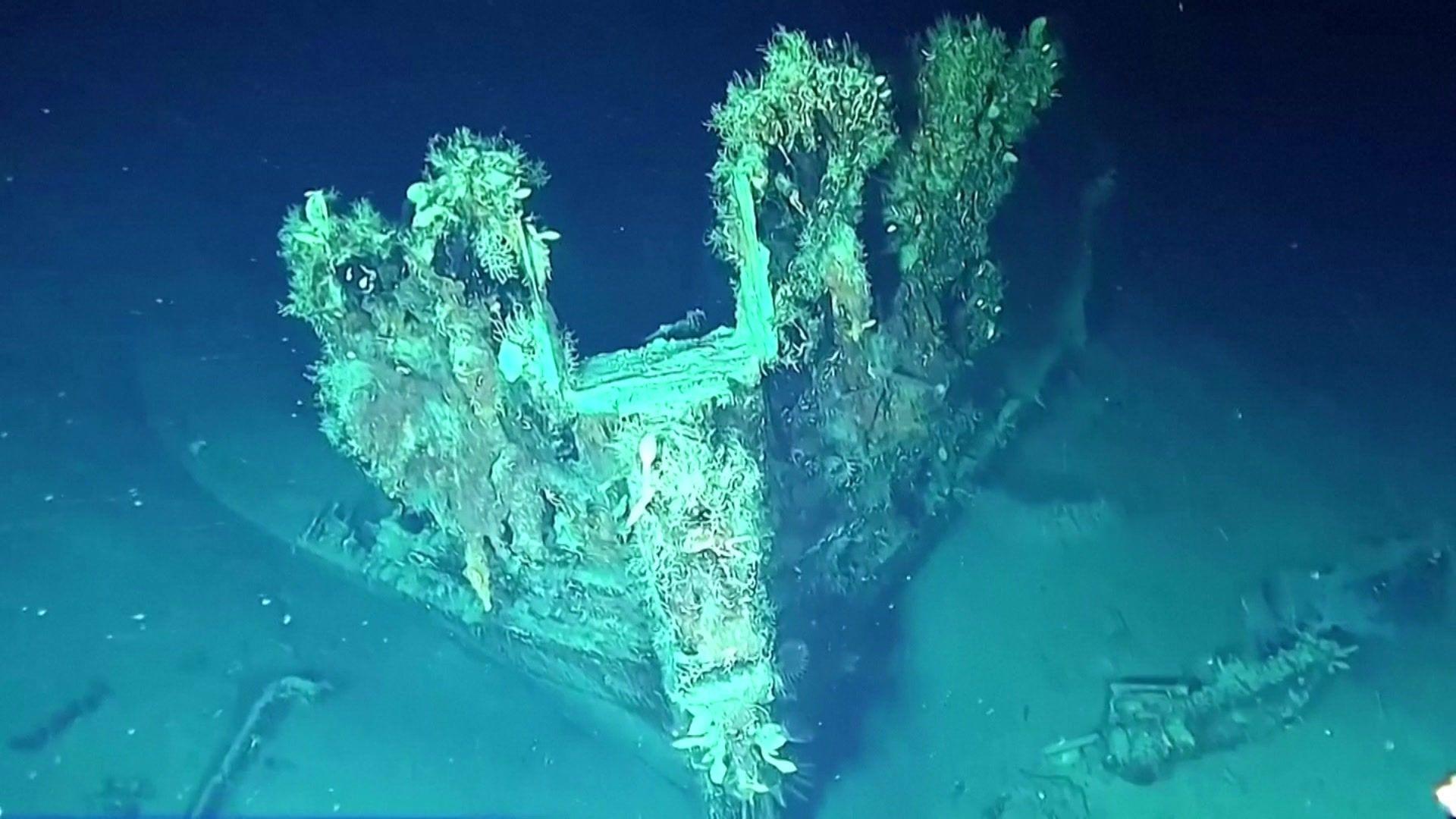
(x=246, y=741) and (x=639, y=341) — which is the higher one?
(x=639, y=341)

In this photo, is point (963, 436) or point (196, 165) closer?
point (196, 165)

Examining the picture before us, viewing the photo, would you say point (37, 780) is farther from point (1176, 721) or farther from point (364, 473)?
point (1176, 721)

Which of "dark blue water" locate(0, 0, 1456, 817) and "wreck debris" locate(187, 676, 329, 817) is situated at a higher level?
"dark blue water" locate(0, 0, 1456, 817)

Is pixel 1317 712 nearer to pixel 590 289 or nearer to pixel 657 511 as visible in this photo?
pixel 657 511

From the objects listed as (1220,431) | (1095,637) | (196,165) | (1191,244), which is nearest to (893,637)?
(1095,637)

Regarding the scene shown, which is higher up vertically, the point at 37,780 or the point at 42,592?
→ the point at 42,592

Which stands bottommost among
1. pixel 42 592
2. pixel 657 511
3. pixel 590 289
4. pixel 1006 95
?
pixel 42 592

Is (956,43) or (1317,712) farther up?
(956,43)

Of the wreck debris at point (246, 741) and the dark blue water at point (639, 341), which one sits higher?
the dark blue water at point (639, 341)

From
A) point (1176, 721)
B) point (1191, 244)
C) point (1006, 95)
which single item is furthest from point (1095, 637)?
point (1006, 95)
